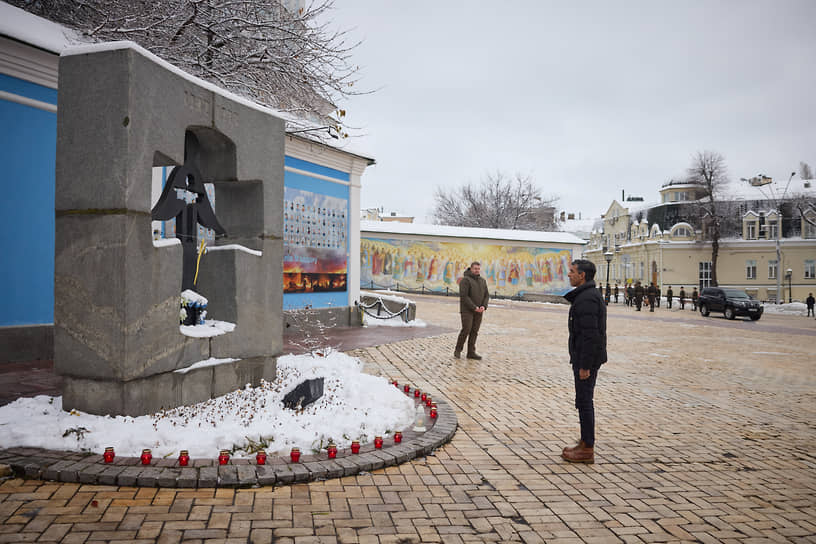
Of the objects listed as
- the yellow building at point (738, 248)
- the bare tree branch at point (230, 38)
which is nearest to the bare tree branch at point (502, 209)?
the yellow building at point (738, 248)

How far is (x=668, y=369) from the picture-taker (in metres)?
10.5

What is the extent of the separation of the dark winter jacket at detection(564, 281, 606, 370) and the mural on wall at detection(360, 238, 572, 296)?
28.6 m

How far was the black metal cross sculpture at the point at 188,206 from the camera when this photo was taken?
5.87 metres

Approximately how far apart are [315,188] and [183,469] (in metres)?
11.3

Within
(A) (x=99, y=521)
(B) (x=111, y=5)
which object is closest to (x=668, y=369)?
(A) (x=99, y=521)

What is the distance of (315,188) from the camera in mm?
14812

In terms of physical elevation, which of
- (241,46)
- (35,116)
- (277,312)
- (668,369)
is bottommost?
(668,369)

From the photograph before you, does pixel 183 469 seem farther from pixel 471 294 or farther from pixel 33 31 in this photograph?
pixel 33 31

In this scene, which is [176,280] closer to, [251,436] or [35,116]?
[251,436]

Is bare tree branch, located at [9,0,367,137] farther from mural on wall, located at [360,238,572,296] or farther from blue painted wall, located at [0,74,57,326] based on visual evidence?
mural on wall, located at [360,238,572,296]

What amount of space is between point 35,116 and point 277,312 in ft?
17.4

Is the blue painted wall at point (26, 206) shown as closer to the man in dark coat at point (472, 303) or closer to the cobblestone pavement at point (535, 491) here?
the cobblestone pavement at point (535, 491)

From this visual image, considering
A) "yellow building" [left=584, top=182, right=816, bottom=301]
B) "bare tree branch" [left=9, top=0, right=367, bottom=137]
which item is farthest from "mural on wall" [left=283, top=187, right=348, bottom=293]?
"yellow building" [left=584, top=182, right=816, bottom=301]

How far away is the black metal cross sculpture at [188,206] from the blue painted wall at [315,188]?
7.43m
